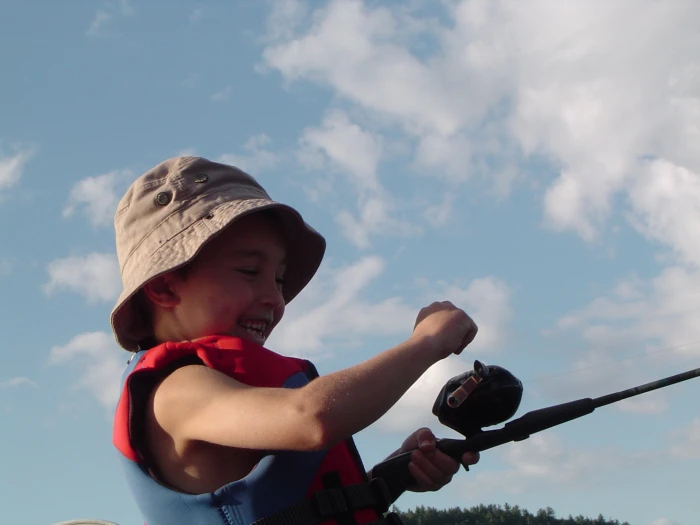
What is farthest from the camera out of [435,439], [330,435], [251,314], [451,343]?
[435,439]

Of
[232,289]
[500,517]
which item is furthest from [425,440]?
[500,517]

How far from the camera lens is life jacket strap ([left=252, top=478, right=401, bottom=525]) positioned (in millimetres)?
2871

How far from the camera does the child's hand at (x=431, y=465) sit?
3.47 meters

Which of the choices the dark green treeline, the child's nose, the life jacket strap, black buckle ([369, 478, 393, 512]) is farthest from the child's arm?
the dark green treeline

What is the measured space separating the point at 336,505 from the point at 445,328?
2.31 feet

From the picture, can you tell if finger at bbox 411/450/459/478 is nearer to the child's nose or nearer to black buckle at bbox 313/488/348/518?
black buckle at bbox 313/488/348/518

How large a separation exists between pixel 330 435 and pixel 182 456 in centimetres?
72

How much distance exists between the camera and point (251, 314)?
334 centimetres

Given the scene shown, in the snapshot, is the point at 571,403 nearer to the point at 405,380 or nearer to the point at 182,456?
the point at 405,380

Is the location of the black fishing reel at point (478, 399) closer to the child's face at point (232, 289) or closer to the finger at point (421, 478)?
the finger at point (421, 478)

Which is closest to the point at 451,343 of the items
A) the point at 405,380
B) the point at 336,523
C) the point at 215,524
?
the point at 405,380

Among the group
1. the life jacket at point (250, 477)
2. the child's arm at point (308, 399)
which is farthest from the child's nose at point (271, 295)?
the child's arm at point (308, 399)

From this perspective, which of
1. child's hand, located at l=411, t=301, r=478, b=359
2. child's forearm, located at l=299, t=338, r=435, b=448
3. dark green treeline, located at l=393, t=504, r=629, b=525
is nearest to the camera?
child's forearm, located at l=299, t=338, r=435, b=448

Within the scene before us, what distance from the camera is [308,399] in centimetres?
251
